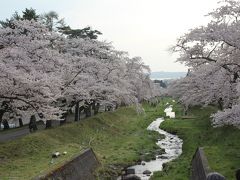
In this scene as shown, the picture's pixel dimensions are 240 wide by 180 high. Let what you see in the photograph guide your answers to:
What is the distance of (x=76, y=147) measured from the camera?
113 feet

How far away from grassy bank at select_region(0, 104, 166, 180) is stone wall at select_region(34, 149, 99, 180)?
26.4 inches

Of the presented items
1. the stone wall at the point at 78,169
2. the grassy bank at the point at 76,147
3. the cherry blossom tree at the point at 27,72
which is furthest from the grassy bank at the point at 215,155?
the cherry blossom tree at the point at 27,72

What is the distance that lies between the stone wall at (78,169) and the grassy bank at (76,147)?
671 mm

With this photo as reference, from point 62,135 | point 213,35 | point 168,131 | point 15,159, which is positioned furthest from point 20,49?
point 168,131

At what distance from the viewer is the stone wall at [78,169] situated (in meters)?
21.6

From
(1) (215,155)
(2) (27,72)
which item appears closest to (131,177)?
(1) (215,155)

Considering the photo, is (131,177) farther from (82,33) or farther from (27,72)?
(82,33)

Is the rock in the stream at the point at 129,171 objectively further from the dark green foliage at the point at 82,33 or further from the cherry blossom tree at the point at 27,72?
the dark green foliage at the point at 82,33

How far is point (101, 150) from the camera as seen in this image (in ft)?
127

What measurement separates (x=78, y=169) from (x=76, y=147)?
844 cm

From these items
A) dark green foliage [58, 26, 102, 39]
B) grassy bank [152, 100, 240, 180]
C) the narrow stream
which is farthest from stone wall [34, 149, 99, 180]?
dark green foliage [58, 26, 102, 39]

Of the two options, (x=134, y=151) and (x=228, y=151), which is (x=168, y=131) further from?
(x=228, y=151)

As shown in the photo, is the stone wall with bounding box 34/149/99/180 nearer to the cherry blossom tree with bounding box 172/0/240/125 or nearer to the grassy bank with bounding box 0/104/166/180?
the grassy bank with bounding box 0/104/166/180

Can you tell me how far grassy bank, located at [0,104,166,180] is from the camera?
26284 mm
